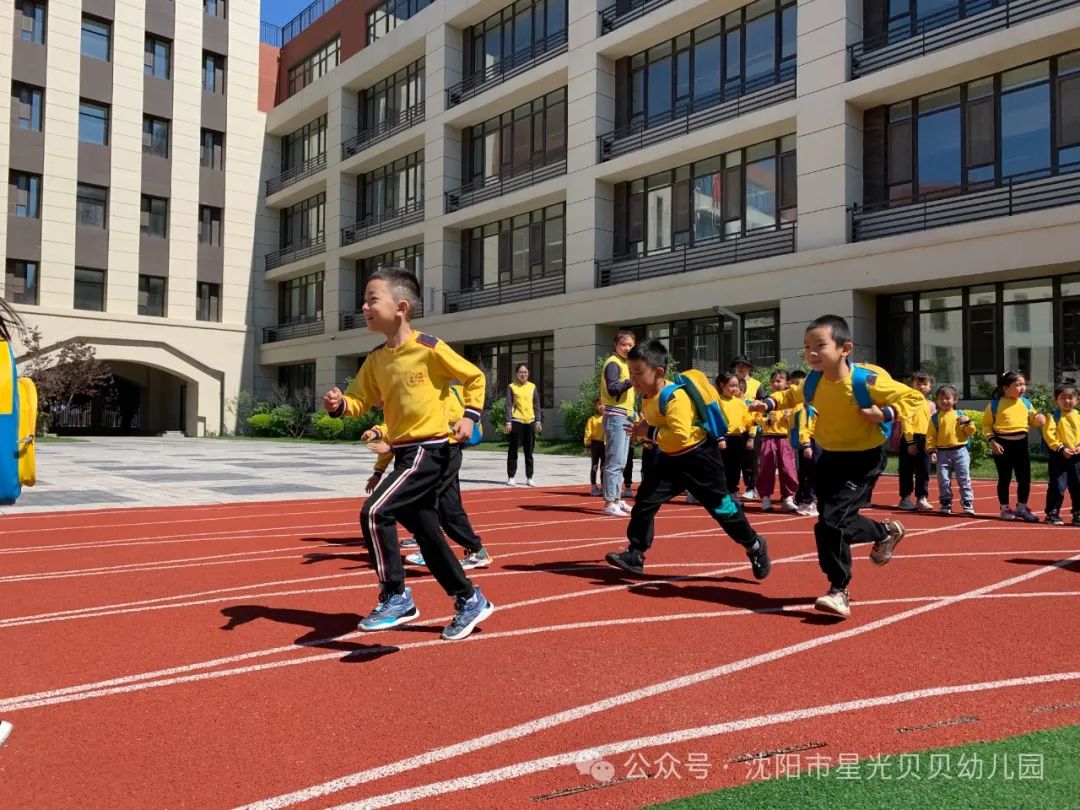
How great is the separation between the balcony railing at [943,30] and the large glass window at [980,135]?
1.02 meters

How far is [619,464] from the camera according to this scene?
34.0 ft

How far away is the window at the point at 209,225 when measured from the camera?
3947cm

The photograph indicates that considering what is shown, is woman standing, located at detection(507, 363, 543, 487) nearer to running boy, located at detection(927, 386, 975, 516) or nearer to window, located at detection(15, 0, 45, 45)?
running boy, located at detection(927, 386, 975, 516)

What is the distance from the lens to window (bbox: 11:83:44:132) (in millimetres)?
34469

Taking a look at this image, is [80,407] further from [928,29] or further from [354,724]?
[354,724]

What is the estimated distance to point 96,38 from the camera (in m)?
36.3

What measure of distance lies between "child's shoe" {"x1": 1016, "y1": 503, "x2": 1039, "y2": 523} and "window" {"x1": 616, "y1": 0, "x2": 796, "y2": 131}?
15.7 meters

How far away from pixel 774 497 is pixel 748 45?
51.1ft

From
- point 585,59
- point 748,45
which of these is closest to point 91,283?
point 585,59

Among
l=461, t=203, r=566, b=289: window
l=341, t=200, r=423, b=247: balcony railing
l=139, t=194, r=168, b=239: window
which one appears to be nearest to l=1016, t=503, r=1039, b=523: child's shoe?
l=461, t=203, r=566, b=289: window

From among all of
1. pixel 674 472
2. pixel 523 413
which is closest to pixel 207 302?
pixel 523 413

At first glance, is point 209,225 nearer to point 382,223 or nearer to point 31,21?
point 382,223

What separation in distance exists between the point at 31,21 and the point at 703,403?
38491 millimetres

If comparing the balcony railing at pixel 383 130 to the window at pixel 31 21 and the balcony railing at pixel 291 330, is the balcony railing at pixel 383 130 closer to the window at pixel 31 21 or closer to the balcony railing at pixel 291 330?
the balcony railing at pixel 291 330
